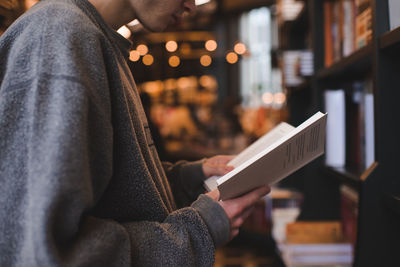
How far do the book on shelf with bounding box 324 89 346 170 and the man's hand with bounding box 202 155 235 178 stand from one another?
0.58 metres

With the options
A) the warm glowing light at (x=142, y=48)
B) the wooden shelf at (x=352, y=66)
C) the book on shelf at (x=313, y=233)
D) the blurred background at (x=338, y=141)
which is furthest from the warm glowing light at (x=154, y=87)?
the book on shelf at (x=313, y=233)

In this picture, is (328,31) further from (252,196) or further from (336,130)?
(252,196)

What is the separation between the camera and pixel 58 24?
26.0 inches

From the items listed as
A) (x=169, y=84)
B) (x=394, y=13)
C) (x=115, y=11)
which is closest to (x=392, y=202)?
(x=394, y=13)

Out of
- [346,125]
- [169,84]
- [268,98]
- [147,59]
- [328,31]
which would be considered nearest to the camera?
[346,125]

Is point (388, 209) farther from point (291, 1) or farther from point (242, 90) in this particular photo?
point (242, 90)

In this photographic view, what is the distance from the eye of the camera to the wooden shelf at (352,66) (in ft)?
3.57

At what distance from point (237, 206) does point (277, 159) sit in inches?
5.9

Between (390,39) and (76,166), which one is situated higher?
(390,39)

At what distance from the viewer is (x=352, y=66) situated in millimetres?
1312

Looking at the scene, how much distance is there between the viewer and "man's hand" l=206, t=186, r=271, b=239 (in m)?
0.83

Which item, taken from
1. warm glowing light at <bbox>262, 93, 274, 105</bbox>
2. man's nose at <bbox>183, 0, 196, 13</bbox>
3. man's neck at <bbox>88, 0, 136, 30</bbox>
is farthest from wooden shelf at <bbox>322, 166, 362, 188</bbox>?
warm glowing light at <bbox>262, 93, 274, 105</bbox>

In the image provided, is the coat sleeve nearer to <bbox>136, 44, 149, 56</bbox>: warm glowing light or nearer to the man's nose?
the man's nose

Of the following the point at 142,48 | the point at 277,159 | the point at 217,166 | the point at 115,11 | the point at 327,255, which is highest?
the point at 142,48
